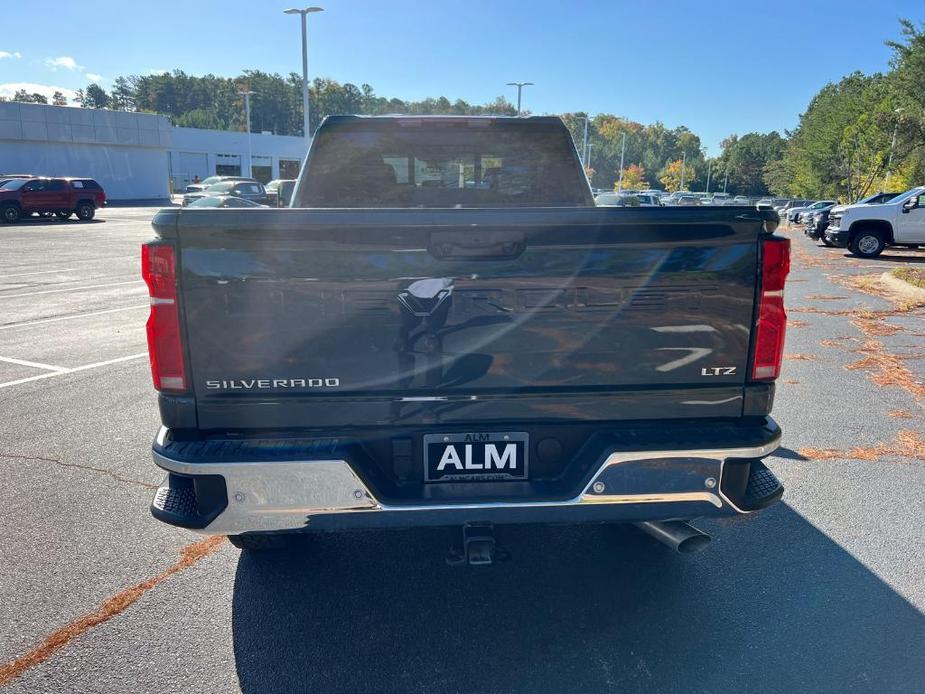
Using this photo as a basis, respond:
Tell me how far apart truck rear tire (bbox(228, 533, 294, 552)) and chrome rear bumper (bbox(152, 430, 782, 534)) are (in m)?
0.62

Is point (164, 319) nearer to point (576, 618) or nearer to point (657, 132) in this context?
point (576, 618)

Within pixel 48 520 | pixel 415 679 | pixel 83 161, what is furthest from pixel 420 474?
pixel 83 161

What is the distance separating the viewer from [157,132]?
51.6m

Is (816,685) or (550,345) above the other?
(550,345)

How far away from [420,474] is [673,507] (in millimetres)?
980

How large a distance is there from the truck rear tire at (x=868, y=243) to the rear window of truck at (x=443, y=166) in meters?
19.8

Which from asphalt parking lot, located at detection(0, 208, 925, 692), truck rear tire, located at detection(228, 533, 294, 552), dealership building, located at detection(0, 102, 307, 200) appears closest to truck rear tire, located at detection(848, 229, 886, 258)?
asphalt parking lot, located at detection(0, 208, 925, 692)

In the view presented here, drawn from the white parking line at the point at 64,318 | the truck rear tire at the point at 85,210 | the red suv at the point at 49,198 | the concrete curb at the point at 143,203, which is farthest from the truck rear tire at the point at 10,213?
the white parking line at the point at 64,318

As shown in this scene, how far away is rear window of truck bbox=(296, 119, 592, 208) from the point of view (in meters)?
4.71

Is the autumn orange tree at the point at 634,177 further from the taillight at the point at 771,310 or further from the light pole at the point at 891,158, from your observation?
the taillight at the point at 771,310

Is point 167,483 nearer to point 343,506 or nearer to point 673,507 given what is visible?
point 343,506

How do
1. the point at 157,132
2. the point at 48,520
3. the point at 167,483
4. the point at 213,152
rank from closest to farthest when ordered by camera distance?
the point at 167,483 < the point at 48,520 < the point at 157,132 < the point at 213,152

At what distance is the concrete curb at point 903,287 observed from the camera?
12.5 meters

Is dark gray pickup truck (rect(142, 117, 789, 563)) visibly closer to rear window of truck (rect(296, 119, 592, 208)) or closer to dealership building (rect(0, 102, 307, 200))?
rear window of truck (rect(296, 119, 592, 208))
